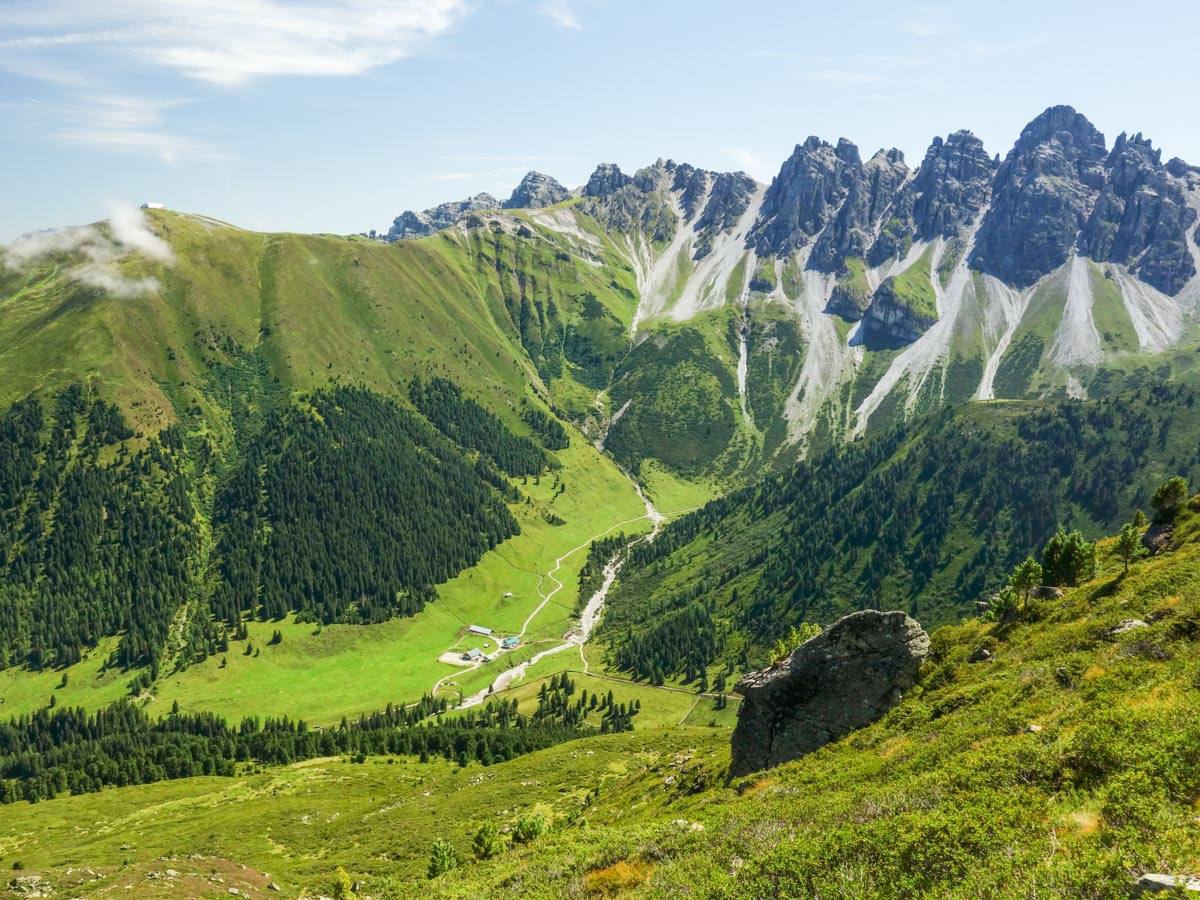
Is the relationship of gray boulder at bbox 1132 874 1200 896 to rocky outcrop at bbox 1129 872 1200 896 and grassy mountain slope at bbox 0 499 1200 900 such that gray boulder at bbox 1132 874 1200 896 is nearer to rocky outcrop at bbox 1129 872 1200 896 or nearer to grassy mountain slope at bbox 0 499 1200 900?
rocky outcrop at bbox 1129 872 1200 896

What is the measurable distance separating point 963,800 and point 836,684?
29.0 meters

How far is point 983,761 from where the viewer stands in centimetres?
2800

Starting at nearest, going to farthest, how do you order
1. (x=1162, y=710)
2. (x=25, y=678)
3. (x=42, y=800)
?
(x=1162, y=710)
(x=42, y=800)
(x=25, y=678)

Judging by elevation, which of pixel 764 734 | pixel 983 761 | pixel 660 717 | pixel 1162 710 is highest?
pixel 1162 710

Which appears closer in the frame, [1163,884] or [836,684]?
[1163,884]

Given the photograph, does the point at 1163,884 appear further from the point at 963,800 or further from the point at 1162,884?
the point at 963,800

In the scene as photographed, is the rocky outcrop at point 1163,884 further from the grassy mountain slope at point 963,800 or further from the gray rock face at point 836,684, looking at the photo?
the gray rock face at point 836,684

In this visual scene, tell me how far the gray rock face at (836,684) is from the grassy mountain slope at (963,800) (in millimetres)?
2610

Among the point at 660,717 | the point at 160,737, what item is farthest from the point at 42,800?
the point at 660,717

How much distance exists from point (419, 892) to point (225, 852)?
70733 mm

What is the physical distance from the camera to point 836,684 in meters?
52.4

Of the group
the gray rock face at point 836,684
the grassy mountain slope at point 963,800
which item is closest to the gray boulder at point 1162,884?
the grassy mountain slope at point 963,800

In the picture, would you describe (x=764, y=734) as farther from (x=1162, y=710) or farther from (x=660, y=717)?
(x=660, y=717)

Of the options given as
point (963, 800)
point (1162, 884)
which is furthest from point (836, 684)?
point (1162, 884)
